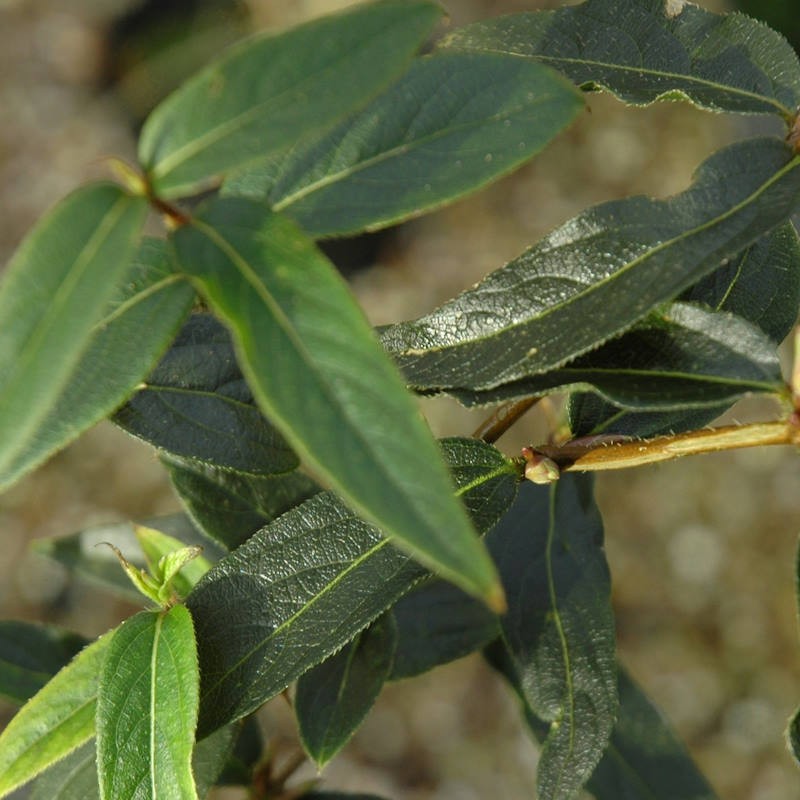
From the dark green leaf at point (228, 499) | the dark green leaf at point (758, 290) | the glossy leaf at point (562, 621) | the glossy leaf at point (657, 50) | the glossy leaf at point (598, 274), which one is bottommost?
the glossy leaf at point (562, 621)

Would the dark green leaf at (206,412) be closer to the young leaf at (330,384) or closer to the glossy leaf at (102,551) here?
the young leaf at (330,384)

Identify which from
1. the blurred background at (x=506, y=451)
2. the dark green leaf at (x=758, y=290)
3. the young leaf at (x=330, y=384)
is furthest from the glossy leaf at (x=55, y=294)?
the blurred background at (x=506, y=451)

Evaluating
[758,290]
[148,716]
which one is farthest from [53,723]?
[758,290]

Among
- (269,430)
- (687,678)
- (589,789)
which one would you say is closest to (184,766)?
(269,430)

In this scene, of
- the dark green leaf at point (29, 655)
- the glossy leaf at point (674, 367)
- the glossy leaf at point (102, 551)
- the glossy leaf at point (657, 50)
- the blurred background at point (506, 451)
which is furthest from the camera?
the blurred background at point (506, 451)

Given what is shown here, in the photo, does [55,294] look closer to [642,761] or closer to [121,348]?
[121,348]
